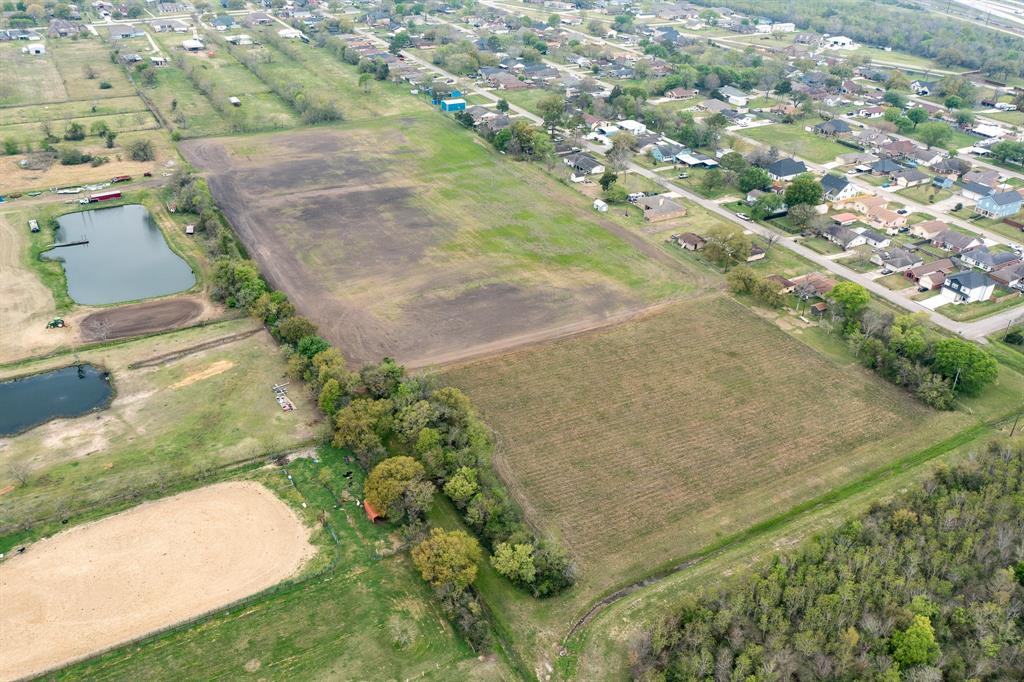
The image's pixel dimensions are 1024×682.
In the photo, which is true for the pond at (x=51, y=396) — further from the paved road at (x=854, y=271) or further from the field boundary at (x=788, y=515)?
the paved road at (x=854, y=271)

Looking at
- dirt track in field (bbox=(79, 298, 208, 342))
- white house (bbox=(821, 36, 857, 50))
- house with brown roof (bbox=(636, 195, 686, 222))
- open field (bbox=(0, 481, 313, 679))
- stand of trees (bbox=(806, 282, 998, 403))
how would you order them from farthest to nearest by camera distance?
white house (bbox=(821, 36, 857, 50)), house with brown roof (bbox=(636, 195, 686, 222)), dirt track in field (bbox=(79, 298, 208, 342)), stand of trees (bbox=(806, 282, 998, 403)), open field (bbox=(0, 481, 313, 679))

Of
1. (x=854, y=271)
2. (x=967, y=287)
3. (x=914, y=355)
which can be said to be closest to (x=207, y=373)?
(x=914, y=355)

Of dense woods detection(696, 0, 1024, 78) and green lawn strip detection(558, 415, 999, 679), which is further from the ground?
dense woods detection(696, 0, 1024, 78)

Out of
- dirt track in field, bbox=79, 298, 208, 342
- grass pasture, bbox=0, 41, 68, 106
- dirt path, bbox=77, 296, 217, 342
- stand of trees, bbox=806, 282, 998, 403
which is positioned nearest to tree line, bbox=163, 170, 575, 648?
dirt path, bbox=77, 296, 217, 342

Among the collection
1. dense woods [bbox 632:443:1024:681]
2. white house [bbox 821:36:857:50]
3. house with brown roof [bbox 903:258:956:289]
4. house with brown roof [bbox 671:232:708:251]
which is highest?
Result: white house [bbox 821:36:857:50]

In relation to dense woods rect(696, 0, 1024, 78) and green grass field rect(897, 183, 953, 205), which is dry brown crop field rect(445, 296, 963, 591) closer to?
green grass field rect(897, 183, 953, 205)

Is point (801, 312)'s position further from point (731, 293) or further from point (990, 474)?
point (990, 474)

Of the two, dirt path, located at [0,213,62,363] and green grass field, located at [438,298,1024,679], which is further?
dirt path, located at [0,213,62,363]
